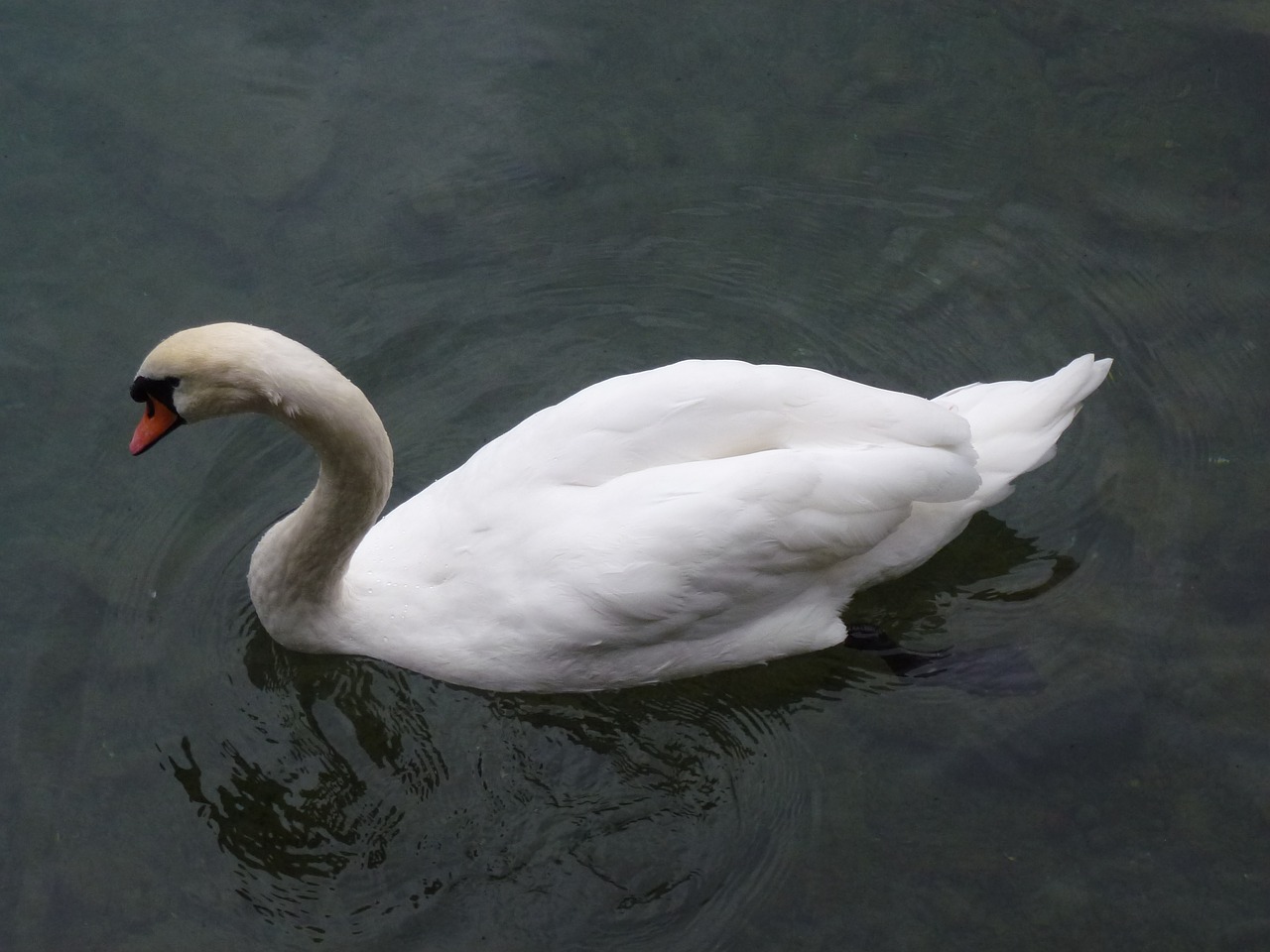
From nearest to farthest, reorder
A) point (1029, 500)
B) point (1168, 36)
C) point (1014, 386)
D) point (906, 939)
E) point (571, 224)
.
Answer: point (906, 939) → point (1014, 386) → point (1029, 500) → point (571, 224) → point (1168, 36)

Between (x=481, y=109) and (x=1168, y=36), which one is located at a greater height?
(x=1168, y=36)

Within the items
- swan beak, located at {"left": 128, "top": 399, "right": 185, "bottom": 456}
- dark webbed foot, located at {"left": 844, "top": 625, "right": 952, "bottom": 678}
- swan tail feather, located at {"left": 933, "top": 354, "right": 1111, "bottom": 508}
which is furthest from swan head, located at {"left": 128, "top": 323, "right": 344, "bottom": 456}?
swan tail feather, located at {"left": 933, "top": 354, "right": 1111, "bottom": 508}

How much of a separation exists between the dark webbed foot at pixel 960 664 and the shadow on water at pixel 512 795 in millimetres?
57

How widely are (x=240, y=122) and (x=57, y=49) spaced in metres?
1.17

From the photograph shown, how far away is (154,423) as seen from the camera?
556 centimetres

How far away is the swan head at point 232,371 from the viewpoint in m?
5.18

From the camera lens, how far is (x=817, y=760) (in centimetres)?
629

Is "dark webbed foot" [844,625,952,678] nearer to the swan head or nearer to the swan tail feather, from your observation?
the swan tail feather

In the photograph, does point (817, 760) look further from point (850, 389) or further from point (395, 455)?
point (395, 455)

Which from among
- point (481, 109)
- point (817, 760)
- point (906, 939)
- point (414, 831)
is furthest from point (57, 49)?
point (906, 939)

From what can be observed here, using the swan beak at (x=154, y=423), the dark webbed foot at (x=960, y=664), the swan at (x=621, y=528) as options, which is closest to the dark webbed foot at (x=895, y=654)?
the dark webbed foot at (x=960, y=664)

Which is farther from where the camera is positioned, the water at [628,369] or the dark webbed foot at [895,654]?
the dark webbed foot at [895,654]

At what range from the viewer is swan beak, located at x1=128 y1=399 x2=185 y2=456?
5500 millimetres

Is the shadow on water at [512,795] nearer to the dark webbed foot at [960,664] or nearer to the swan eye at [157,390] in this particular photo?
the dark webbed foot at [960,664]
